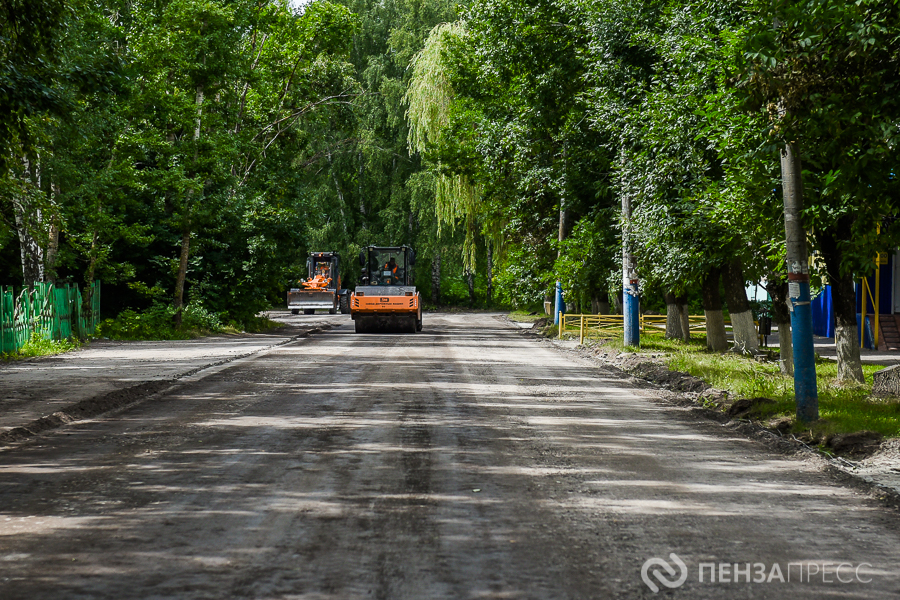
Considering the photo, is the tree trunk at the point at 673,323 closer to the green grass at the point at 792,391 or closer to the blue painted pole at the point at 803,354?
the green grass at the point at 792,391

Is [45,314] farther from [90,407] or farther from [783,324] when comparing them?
[783,324]

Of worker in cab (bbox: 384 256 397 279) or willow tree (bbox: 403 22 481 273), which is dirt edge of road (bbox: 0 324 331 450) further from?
willow tree (bbox: 403 22 481 273)

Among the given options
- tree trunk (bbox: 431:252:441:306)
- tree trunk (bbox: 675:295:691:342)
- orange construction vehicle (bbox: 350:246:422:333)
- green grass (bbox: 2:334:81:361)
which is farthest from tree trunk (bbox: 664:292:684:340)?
tree trunk (bbox: 431:252:441:306)

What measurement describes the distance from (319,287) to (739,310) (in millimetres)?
35596

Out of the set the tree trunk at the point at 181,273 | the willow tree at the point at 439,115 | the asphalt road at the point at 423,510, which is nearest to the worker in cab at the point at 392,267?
the willow tree at the point at 439,115

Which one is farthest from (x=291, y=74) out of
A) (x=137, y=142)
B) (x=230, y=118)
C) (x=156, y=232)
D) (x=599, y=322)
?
(x=599, y=322)

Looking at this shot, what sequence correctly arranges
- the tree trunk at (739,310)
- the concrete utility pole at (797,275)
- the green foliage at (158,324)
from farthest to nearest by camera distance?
the green foliage at (158,324) → the tree trunk at (739,310) → the concrete utility pole at (797,275)

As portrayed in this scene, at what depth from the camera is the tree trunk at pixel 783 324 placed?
664 inches

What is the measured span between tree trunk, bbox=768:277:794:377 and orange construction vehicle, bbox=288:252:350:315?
37153 millimetres

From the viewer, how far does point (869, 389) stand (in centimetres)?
1352

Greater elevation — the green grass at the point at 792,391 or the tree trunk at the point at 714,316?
the tree trunk at the point at 714,316

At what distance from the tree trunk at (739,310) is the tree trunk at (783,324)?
2.13 metres

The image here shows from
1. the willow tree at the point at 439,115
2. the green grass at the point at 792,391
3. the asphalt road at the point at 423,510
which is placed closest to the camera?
the asphalt road at the point at 423,510

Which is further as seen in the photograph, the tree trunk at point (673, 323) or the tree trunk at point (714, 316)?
the tree trunk at point (673, 323)
